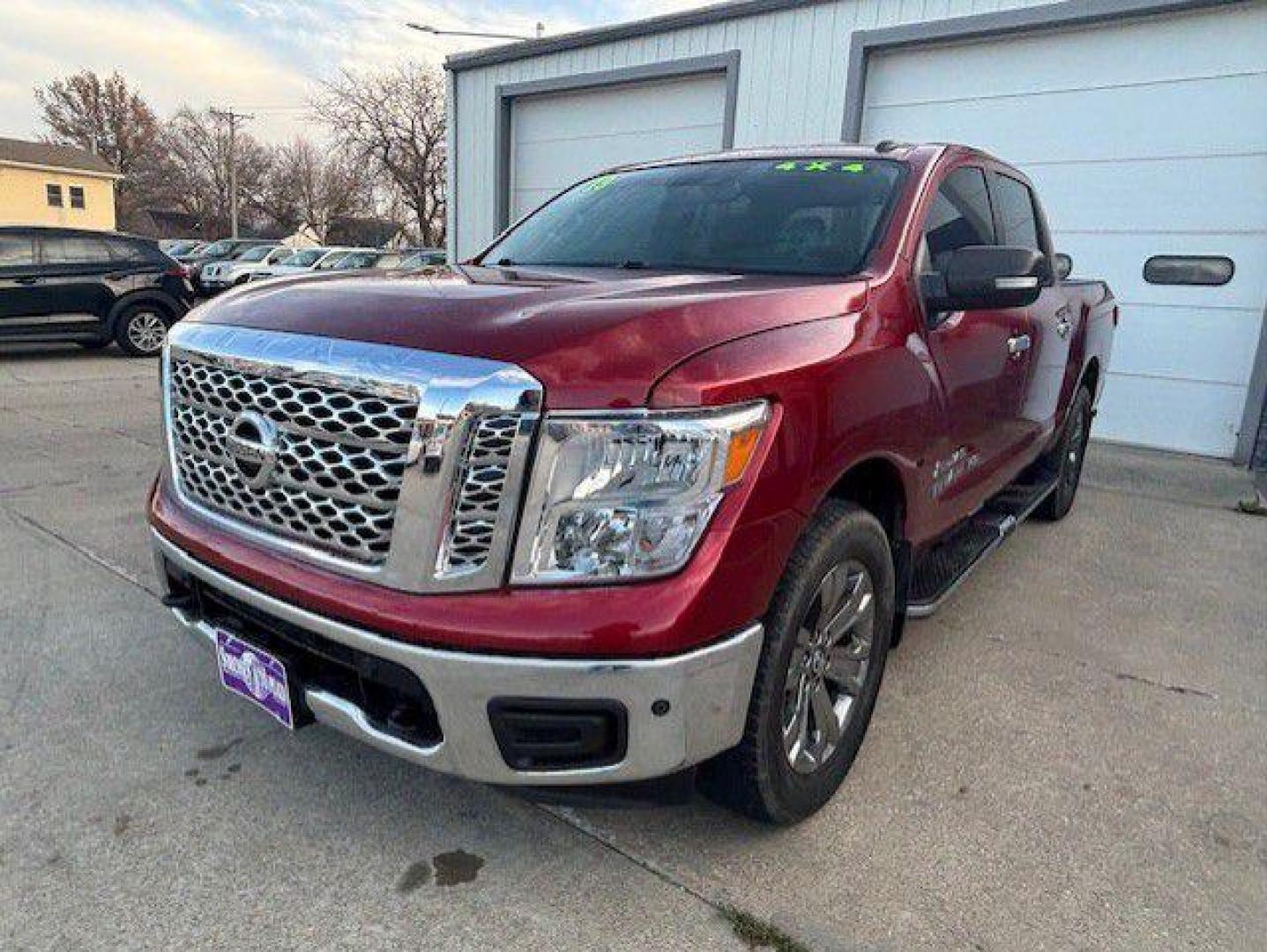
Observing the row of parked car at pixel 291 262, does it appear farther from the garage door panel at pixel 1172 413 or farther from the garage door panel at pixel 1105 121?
the garage door panel at pixel 1172 413

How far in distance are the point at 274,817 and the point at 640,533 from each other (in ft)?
4.36

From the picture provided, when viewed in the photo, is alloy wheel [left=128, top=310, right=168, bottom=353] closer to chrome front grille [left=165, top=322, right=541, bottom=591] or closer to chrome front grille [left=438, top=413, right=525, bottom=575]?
chrome front grille [left=165, top=322, right=541, bottom=591]

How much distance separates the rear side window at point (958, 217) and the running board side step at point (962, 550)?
102cm

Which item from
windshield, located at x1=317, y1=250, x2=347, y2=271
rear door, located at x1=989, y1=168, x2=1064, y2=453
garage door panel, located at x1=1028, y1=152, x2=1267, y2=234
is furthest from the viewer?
windshield, located at x1=317, y1=250, x2=347, y2=271

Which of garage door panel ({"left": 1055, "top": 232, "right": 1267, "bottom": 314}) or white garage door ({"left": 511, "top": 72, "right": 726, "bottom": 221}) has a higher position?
white garage door ({"left": 511, "top": 72, "right": 726, "bottom": 221})

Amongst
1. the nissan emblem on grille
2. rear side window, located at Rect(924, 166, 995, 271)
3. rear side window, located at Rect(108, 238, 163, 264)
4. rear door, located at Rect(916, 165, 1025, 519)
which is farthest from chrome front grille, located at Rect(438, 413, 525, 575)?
rear side window, located at Rect(108, 238, 163, 264)

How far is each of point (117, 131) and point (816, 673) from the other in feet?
229

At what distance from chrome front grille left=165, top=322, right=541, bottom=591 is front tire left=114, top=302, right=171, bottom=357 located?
402 inches

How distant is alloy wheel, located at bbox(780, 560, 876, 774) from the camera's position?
217cm

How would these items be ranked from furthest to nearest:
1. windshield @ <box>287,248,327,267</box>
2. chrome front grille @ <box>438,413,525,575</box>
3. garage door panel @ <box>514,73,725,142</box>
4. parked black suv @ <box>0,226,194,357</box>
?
windshield @ <box>287,248,327,267</box> → parked black suv @ <box>0,226,194,357</box> → garage door panel @ <box>514,73,725,142</box> → chrome front grille @ <box>438,413,525,575</box>

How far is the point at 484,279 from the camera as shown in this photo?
8.24 ft

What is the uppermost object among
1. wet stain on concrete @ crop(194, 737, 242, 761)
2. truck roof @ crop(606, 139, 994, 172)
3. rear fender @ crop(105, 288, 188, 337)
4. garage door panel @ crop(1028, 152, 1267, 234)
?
garage door panel @ crop(1028, 152, 1267, 234)

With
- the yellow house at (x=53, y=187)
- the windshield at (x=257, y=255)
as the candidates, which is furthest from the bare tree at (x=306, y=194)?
the windshield at (x=257, y=255)

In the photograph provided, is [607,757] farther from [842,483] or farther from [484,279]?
[484,279]
